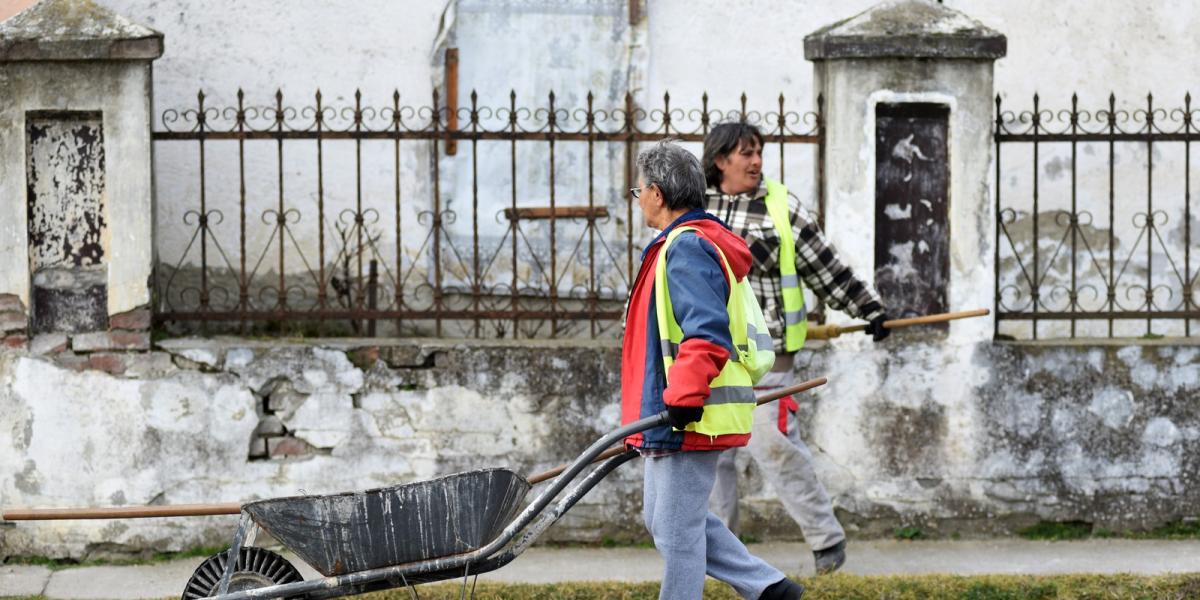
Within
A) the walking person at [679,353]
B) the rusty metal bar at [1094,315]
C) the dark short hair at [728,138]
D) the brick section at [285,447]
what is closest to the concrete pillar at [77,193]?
the brick section at [285,447]

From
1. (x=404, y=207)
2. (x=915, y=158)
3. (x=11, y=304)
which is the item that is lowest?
(x=11, y=304)

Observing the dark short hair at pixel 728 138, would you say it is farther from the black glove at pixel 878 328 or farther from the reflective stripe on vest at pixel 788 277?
the black glove at pixel 878 328

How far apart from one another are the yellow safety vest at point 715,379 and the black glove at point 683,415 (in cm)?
13

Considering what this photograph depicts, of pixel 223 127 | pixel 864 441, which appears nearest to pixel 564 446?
pixel 864 441

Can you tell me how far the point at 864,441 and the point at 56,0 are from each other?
13.5 ft

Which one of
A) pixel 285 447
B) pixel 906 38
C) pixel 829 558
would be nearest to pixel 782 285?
pixel 829 558

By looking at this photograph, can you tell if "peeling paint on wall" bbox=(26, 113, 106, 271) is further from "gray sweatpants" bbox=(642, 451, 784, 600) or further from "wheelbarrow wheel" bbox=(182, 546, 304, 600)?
"gray sweatpants" bbox=(642, 451, 784, 600)

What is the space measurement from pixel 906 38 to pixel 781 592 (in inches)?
120

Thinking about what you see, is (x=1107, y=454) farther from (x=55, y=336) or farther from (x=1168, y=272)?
(x=55, y=336)

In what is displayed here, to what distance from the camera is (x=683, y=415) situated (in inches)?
183

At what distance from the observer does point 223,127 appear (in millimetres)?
10062

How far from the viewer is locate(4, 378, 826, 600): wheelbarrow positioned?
15.2ft

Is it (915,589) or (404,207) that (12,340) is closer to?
(404,207)

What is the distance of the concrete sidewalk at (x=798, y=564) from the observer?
6629 millimetres
